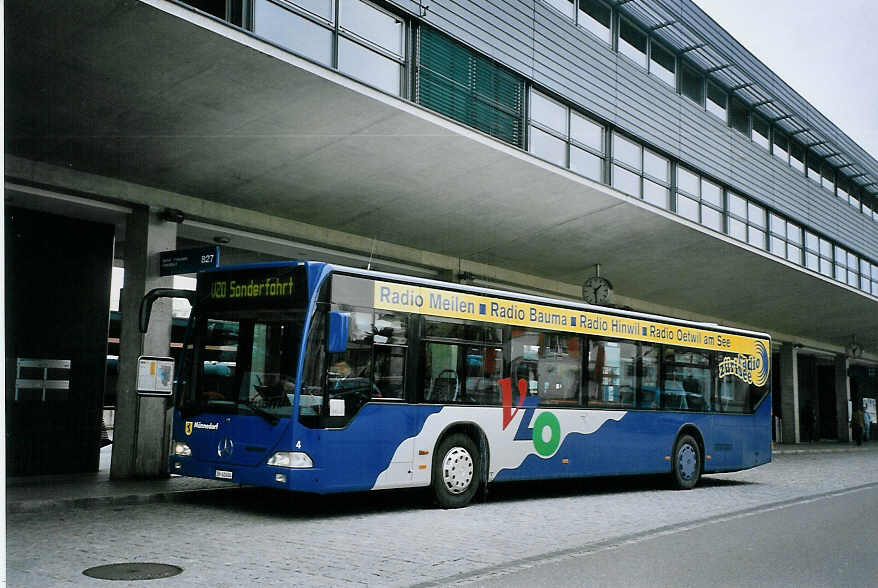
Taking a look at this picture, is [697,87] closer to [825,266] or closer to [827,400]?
[825,266]

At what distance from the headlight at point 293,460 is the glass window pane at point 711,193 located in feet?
58.7

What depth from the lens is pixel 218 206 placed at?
605 inches

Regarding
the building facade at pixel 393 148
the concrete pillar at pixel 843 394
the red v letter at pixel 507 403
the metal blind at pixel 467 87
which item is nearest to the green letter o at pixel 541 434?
the red v letter at pixel 507 403

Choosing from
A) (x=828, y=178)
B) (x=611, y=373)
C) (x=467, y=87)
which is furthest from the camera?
(x=828, y=178)

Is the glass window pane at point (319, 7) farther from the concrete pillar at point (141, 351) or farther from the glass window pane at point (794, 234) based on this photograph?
the glass window pane at point (794, 234)

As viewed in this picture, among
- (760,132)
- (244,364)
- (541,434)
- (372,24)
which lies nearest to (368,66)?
(372,24)

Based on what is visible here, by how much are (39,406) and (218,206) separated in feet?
13.7

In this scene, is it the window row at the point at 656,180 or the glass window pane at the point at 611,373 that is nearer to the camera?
the glass window pane at the point at 611,373

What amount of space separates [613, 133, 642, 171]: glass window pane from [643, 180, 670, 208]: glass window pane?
1.93 feet

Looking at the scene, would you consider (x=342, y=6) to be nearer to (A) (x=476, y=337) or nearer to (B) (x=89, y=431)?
(A) (x=476, y=337)

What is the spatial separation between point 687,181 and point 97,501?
Result: 18021mm

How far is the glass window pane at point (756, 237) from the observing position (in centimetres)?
2770

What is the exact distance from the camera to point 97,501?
37.2 ft

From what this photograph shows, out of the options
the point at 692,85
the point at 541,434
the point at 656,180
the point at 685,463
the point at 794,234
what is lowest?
the point at 685,463
